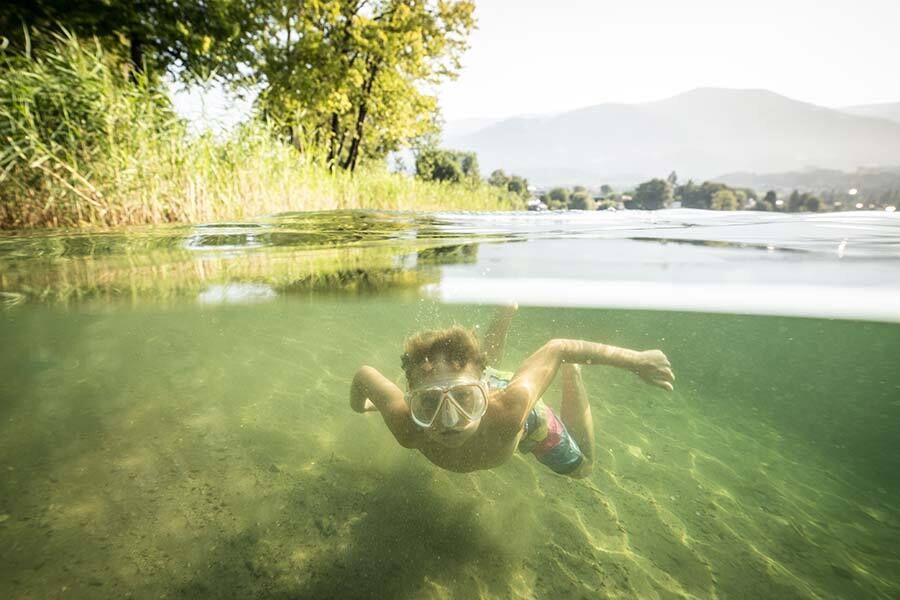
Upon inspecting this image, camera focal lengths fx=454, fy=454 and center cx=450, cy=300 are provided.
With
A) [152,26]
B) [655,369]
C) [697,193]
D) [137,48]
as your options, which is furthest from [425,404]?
[137,48]

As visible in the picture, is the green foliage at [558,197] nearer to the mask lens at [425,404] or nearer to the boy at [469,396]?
the boy at [469,396]

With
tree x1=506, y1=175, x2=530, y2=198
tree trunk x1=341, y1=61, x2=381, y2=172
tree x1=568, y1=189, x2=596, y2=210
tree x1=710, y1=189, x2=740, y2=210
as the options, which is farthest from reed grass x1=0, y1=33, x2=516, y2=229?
tree x1=506, y1=175, x2=530, y2=198

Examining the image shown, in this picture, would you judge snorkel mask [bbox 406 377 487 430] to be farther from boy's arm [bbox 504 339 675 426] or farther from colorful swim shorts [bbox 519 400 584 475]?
colorful swim shorts [bbox 519 400 584 475]

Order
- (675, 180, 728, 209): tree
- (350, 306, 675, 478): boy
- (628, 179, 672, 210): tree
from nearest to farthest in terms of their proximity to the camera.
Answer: (350, 306, 675, 478): boy, (675, 180, 728, 209): tree, (628, 179, 672, 210): tree

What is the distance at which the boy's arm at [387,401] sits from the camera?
4461 mm

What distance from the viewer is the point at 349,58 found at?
17.2 meters

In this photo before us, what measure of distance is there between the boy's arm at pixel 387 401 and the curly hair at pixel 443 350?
36 cm

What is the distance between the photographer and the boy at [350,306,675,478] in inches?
159

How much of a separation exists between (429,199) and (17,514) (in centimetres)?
1496

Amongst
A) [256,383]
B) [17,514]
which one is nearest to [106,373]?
[256,383]

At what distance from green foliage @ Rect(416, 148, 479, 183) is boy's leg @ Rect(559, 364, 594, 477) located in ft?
90.9

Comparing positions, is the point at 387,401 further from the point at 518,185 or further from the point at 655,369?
the point at 518,185

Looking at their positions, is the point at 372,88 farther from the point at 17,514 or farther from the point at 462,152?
the point at 462,152

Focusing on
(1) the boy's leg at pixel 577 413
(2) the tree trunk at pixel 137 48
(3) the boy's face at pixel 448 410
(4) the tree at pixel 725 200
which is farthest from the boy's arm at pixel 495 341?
(2) the tree trunk at pixel 137 48
